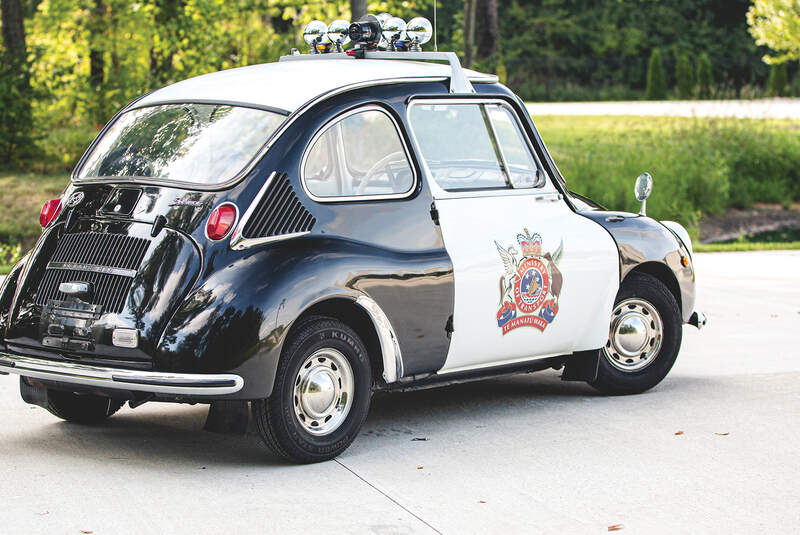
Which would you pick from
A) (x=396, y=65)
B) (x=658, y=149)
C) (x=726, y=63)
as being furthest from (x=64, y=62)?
(x=726, y=63)

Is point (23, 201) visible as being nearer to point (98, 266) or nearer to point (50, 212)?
point (50, 212)

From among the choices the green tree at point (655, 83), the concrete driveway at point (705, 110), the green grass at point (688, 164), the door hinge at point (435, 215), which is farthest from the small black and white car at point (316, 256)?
the green tree at point (655, 83)

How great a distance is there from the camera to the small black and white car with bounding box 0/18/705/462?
5.74 m

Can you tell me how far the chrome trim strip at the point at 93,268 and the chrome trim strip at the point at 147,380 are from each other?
0.45m

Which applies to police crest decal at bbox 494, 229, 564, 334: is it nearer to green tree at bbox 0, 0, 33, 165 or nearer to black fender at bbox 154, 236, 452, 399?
black fender at bbox 154, 236, 452, 399

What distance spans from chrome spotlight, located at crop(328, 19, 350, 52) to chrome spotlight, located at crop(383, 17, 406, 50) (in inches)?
11.2

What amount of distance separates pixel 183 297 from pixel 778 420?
3.50 m

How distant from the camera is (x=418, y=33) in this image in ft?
24.8

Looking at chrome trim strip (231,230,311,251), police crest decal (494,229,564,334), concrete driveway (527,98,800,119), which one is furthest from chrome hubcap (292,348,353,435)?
concrete driveway (527,98,800,119)

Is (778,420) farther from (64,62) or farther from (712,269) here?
(64,62)

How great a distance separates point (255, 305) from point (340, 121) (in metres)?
1.21

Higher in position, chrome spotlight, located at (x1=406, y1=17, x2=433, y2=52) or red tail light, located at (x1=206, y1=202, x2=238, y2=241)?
chrome spotlight, located at (x1=406, y1=17, x2=433, y2=52)

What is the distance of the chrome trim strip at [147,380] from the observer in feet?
18.4

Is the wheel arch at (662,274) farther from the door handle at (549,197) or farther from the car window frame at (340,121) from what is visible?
the car window frame at (340,121)
